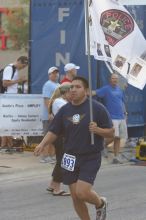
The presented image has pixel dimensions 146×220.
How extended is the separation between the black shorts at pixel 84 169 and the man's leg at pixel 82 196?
0.06 meters

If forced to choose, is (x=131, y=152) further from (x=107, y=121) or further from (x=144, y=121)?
(x=107, y=121)

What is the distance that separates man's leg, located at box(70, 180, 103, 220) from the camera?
7.21 meters

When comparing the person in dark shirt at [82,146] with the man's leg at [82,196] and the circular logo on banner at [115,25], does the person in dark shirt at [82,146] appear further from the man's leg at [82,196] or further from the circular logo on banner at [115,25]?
the circular logo on banner at [115,25]

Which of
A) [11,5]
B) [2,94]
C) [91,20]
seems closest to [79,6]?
[2,94]

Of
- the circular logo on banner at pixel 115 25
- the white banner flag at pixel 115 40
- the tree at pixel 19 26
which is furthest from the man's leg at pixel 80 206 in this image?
the tree at pixel 19 26

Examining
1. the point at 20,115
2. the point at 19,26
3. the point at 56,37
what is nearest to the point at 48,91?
the point at 20,115

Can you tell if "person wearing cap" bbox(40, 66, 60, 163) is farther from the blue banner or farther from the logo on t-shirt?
the logo on t-shirt

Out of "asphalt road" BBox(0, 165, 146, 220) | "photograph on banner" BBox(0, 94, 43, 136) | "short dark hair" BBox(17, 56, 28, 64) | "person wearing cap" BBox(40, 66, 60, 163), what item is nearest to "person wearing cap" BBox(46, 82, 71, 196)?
"asphalt road" BBox(0, 165, 146, 220)

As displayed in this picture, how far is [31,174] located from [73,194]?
5.28 m

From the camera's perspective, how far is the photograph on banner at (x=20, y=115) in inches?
570

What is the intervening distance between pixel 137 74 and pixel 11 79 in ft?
22.7

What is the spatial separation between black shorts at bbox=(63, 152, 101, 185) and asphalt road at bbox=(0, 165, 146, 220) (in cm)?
117

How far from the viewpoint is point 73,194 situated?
24.2 feet

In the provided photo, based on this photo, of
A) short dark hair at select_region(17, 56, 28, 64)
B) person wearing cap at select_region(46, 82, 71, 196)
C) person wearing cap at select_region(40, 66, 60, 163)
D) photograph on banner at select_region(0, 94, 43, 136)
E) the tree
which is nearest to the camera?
person wearing cap at select_region(46, 82, 71, 196)
